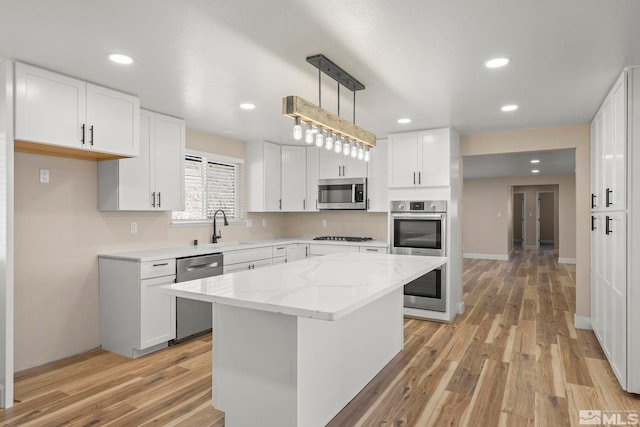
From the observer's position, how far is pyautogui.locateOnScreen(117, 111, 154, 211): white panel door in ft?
11.9

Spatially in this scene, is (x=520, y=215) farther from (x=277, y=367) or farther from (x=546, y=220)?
(x=277, y=367)

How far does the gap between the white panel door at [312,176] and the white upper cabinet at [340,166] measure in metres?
0.08

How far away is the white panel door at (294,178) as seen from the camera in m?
5.73

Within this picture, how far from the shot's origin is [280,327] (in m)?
2.05

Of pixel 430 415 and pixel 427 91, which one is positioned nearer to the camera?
pixel 430 415

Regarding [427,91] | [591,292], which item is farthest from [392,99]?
[591,292]

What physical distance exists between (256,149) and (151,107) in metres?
1.87

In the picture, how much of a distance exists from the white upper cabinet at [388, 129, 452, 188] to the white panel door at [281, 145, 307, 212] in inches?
56.1

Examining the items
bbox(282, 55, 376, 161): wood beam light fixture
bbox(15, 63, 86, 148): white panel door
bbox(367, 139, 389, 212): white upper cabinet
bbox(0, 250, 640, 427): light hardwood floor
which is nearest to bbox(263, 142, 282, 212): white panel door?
bbox(367, 139, 389, 212): white upper cabinet

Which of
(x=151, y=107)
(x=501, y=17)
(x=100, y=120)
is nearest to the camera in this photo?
(x=501, y=17)

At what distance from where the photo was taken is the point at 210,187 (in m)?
5.09

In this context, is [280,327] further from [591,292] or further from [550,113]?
[591,292]

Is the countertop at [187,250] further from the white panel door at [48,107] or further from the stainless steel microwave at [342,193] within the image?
the white panel door at [48,107]

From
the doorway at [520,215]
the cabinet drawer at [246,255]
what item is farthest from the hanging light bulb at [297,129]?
the doorway at [520,215]
